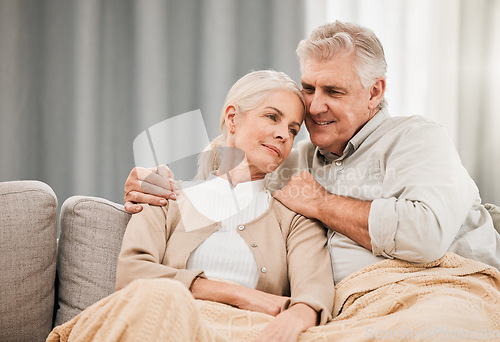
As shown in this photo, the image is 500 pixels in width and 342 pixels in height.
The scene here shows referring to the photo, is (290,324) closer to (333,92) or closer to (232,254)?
(232,254)

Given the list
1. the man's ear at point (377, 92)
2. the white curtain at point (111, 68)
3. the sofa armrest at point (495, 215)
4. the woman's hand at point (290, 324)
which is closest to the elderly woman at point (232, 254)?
the woman's hand at point (290, 324)

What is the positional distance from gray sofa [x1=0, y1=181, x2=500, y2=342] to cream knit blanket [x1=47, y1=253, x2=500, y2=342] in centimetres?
29

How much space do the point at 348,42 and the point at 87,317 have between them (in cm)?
123

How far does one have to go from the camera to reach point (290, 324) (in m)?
1.29

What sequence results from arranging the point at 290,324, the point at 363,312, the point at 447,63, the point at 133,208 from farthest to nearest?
the point at 447,63 → the point at 133,208 → the point at 363,312 → the point at 290,324

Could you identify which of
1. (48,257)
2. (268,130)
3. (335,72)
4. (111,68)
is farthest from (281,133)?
(111,68)

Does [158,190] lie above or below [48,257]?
above

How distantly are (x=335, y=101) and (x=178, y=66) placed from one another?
4.52 feet

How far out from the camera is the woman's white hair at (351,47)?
71.7 inches

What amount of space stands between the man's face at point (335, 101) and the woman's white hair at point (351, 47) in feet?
0.07

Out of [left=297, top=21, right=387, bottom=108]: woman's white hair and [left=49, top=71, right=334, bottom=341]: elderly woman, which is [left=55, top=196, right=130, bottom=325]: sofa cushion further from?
[left=297, top=21, right=387, bottom=108]: woman's white hair

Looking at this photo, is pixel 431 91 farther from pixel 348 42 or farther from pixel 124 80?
pixel 124 80

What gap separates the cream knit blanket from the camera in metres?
1.06

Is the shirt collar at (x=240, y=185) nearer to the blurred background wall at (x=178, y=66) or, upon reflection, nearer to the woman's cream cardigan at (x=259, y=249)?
the woman's cream cardigan at (x=259, y=249)
